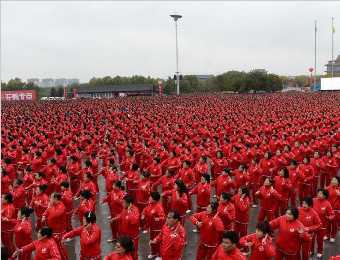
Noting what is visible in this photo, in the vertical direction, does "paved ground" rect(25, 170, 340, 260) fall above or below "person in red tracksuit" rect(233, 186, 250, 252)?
below

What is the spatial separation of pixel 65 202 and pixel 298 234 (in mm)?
4120

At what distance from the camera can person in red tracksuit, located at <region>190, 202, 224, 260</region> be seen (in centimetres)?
473

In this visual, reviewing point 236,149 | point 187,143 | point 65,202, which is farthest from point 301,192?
point 65,202

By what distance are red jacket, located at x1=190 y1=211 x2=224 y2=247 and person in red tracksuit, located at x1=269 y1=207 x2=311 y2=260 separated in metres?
0.78

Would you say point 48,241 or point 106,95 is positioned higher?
point 106,95

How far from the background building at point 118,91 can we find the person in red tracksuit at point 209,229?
48.7 metres

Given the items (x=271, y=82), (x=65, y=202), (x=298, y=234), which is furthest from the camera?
(x=271, y=82)

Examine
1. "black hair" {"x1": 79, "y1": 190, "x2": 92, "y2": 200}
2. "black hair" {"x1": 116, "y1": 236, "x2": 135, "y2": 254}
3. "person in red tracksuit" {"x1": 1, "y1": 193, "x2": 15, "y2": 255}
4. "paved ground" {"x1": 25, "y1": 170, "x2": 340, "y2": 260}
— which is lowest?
"paved ground" {"x1": 25, "y1": 170, "x2": 340, "y2": 260}

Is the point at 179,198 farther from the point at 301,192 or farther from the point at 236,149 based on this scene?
the point at 236,149

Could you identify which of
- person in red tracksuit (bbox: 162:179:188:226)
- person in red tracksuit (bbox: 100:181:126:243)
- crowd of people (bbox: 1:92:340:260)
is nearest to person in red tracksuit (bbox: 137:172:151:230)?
crowd of people (bbox: 1:92:340:260)

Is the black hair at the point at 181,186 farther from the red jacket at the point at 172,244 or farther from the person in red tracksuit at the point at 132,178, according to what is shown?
the person in red tracksuit at the point at 132,178

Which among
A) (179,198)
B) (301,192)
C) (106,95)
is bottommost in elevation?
(301,192)

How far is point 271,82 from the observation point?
180 ft

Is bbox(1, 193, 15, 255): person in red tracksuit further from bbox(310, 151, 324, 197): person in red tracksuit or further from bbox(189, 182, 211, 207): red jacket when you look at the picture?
bbox(310, 151, 324, 197): person in red tracksuit
